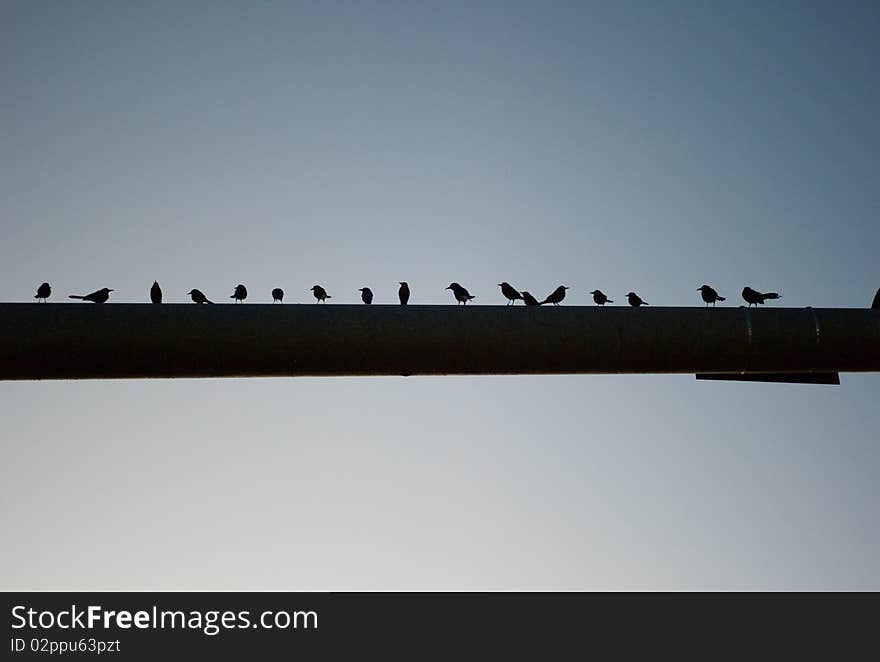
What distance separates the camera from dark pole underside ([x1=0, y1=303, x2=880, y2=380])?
22.5ft

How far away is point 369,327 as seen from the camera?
7.08 meters

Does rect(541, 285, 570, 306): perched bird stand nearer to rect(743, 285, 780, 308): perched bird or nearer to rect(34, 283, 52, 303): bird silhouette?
rect(743, 285, 780, 308): perched bird

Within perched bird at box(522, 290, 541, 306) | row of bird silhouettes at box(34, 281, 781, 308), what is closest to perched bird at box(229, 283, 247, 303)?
row of bird silhouettes at box(34, 281, 781, 308)

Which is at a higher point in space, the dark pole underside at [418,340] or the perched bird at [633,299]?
the perched bird at [633,299]

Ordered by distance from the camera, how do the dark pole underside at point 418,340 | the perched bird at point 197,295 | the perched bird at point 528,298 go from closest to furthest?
the dark pole underside at point 418,340 < the perched bird at point 528,298 < the perched bird at point 197,295

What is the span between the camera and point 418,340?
7090mm

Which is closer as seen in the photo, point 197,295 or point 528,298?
point 528,298

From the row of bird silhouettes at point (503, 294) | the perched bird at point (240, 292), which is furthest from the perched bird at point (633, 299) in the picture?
the perched bird at point (240, 292)

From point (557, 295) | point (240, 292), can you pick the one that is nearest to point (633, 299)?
point (557, 295)

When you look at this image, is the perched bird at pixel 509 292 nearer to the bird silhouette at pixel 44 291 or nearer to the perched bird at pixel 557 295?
the perched bird at pixel 557 295

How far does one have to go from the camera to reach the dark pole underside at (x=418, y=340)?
684cm

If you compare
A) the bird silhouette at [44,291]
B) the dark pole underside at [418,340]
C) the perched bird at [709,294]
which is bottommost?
the dark pole underside at [418,340]

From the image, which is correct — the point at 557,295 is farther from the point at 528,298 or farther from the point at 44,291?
the point at 44,291

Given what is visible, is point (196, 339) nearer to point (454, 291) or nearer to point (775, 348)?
point (775, 348)
